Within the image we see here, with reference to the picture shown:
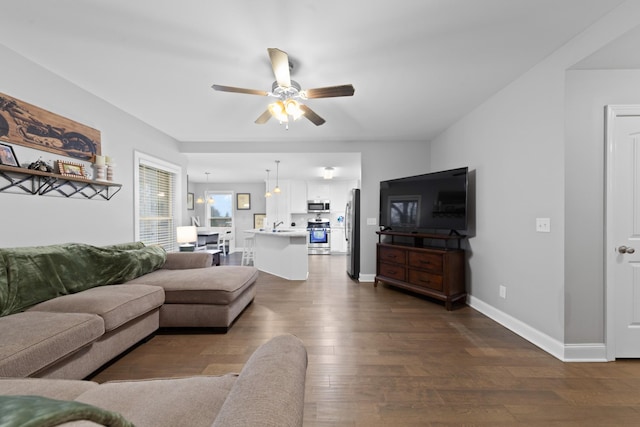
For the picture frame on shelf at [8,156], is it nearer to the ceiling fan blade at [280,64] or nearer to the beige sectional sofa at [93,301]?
the beige sectional sofa at [93,301]

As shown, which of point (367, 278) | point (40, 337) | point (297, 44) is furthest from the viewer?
point (367, 278)

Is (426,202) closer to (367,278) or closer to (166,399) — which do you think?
(367,278)

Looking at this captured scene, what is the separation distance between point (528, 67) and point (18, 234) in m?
4.67

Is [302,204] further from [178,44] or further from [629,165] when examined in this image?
[629,165]

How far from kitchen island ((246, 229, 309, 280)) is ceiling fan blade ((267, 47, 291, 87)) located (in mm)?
2935

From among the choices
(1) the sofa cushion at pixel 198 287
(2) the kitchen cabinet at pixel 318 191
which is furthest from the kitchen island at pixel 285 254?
(2) the kitchen cabinet at pixel 318 191

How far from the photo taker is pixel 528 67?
226 centimetres

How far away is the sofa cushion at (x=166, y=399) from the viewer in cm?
82

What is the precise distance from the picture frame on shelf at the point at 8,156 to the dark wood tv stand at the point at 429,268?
13.3ft

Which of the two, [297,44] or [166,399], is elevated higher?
[297,44]

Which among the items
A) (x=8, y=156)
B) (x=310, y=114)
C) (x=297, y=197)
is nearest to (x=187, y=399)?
(x=310, y=114)

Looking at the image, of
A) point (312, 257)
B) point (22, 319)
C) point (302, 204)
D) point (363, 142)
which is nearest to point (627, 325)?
point (363, 142)

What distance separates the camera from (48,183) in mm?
2234

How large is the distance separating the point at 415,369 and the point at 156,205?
4.19 m
